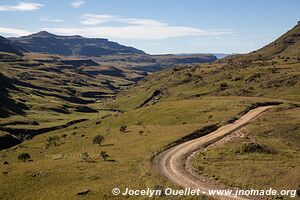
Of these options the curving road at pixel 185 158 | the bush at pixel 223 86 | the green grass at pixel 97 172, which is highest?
the bush at pixel 223 86

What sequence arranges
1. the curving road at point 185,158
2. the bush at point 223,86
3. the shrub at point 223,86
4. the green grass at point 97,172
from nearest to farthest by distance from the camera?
the curving road at point 185,158, the green grass at point 97,172, the bush at point 223,86, the shrub at point 223,86

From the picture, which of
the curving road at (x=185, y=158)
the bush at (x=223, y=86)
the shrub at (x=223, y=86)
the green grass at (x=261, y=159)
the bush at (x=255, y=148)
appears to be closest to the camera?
the green grass at (x=261, y=159)

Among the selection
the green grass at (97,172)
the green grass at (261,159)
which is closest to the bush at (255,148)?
the green grass at (261,159)

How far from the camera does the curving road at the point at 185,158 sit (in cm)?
4556

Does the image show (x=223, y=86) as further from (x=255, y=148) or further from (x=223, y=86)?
(x=255, y=148)

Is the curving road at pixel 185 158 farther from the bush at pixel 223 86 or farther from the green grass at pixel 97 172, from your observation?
the bush at pixel 223 86

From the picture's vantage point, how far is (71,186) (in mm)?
50188

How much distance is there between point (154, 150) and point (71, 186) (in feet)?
58.5

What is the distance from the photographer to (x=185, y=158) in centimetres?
5831

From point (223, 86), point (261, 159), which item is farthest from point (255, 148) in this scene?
point (223, 86)

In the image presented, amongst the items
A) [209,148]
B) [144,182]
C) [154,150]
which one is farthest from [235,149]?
[144,182]

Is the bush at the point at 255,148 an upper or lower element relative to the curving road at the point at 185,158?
upper

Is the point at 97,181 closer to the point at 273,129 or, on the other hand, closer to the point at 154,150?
the point at 154,150

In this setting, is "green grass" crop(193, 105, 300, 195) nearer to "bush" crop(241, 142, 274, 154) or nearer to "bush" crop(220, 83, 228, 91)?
"bush" crop(241, 142, 274, 154)
